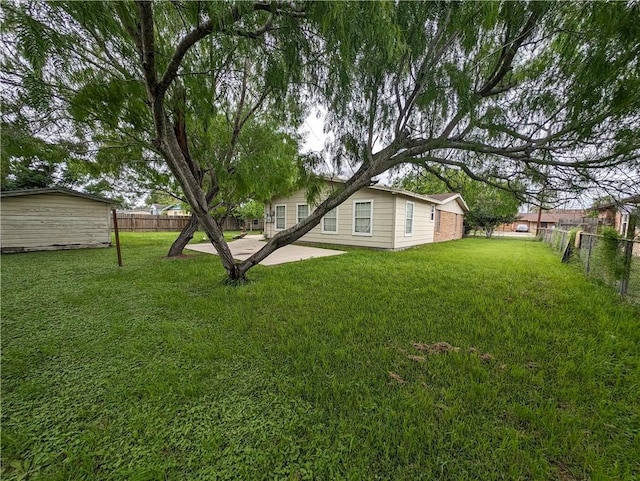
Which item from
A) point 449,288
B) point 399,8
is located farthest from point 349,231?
point 399,8

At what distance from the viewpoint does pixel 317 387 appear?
208 cm

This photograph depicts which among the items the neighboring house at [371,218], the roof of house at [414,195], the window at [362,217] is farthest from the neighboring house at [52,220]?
the roof of house at [414,195]

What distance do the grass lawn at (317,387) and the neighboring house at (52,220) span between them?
6.66 m

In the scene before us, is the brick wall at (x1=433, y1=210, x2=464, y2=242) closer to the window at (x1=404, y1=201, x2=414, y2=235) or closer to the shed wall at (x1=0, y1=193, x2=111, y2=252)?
the window at (x1=404, y1=201, x2=414, y2=235)

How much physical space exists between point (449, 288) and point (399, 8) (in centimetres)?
436

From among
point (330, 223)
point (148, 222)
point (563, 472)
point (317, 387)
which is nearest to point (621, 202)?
point (563, 472)

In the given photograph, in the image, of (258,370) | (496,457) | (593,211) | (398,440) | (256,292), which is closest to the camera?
(496,457)

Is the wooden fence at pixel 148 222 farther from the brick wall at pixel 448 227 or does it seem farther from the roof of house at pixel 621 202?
the roof of house at pixel 621 202

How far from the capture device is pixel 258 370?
2.32 m

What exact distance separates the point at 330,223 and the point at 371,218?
Result: 6.68 ft

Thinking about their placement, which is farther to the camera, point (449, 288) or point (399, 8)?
point (449, 288)

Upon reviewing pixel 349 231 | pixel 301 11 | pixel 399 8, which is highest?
pixel 399 8

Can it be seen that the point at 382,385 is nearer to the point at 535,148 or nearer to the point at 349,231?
the point at 535,148

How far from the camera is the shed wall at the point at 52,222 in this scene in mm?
8406
